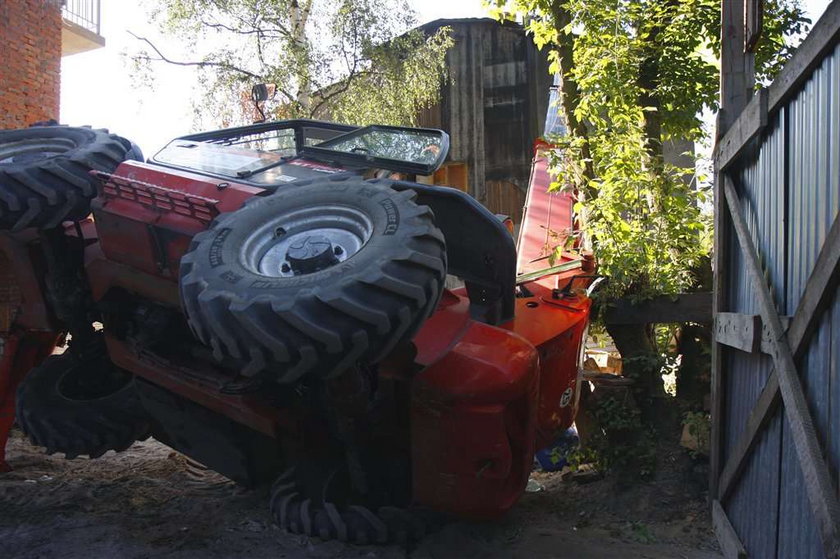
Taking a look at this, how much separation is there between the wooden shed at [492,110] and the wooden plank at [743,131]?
16.0 meters

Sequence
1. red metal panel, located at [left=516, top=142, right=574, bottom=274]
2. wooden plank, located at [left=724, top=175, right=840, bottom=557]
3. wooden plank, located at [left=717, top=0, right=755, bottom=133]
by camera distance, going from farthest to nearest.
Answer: red metal panel, located at [left=516, top=142, right=574, bottom=274] → wooden plank, located at [left=717, top=0, right=755, bottom=133] → wooden plank, located at [left=724, top=175, right=840, bottom=557]

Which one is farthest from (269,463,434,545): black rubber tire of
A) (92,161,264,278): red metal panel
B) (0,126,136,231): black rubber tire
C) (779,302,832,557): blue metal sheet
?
(0,126,136,231): black rubber tire

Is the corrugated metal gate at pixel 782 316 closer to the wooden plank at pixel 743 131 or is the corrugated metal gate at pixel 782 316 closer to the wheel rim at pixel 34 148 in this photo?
the wooden plank at pixel 743 131

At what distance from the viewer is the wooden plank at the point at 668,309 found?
6.05m

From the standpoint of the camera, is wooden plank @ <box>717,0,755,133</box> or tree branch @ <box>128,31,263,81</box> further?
tree branch @ <box>128,31,263,81</box>

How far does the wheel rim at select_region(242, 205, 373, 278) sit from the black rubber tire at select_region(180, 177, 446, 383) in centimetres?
11

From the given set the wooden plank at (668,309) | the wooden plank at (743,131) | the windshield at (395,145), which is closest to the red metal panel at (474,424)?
the windshield at (395,145)

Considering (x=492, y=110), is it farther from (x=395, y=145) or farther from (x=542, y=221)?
(x=395, y=145)

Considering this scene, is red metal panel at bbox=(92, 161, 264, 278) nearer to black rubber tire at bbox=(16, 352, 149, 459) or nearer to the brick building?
black rubber tire at bbox=(16, 352, 149, 459)

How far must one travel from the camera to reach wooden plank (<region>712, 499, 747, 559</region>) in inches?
159

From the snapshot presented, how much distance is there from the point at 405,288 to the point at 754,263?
1751 millimetres

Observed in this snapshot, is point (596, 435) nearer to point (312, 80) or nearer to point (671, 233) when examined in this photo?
point (671, 233)

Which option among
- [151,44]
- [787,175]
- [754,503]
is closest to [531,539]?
[754,503]

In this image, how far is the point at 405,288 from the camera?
10.9ft
